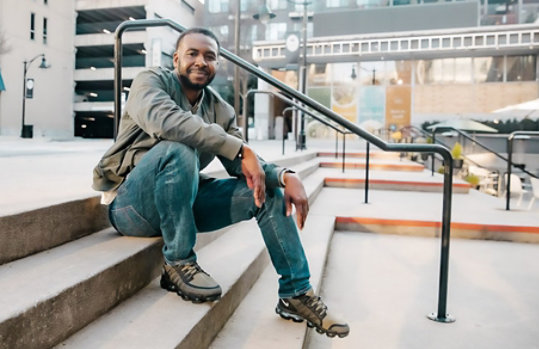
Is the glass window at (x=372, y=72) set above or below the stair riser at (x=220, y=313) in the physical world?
above

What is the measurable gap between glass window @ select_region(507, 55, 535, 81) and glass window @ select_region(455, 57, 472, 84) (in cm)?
167

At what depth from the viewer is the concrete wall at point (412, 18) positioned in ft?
74.3

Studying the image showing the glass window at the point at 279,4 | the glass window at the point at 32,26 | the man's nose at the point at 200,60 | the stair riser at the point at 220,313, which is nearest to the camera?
the stair riser at the point at 220,313

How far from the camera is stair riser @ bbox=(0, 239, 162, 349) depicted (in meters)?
1.17

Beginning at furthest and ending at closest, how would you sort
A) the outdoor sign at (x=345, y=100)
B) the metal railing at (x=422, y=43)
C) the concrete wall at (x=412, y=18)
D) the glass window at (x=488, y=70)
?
the concrete wall at (x=412, y=18) → the outdoor sign at (x=345, y=100) → the glass window at (x=488, y=70) → the metal railing at (x=422, y=43)

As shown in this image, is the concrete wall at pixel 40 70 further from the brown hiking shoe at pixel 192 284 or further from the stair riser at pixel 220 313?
the brown hiking shoe at pixel 192 284

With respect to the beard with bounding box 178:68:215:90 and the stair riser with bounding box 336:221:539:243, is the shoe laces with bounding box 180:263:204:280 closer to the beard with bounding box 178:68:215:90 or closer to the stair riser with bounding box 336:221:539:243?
A: the beard with bounding box 178:68:215:90

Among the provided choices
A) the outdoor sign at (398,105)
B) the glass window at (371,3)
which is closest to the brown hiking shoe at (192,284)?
the outdoor sign at (398,105)

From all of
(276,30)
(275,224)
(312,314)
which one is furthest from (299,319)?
(276,30)

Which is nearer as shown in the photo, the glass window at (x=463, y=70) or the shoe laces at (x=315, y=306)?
the shoe laces at (x=315, y=306)

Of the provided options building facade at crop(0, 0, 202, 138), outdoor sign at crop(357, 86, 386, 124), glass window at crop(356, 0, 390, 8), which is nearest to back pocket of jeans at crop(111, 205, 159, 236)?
outdoor sign at crop(357, 86, 386, 124)

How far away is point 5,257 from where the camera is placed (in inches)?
60.3

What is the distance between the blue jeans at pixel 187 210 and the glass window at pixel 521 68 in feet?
69.9

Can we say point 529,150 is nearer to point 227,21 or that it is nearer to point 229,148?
point 229,148
